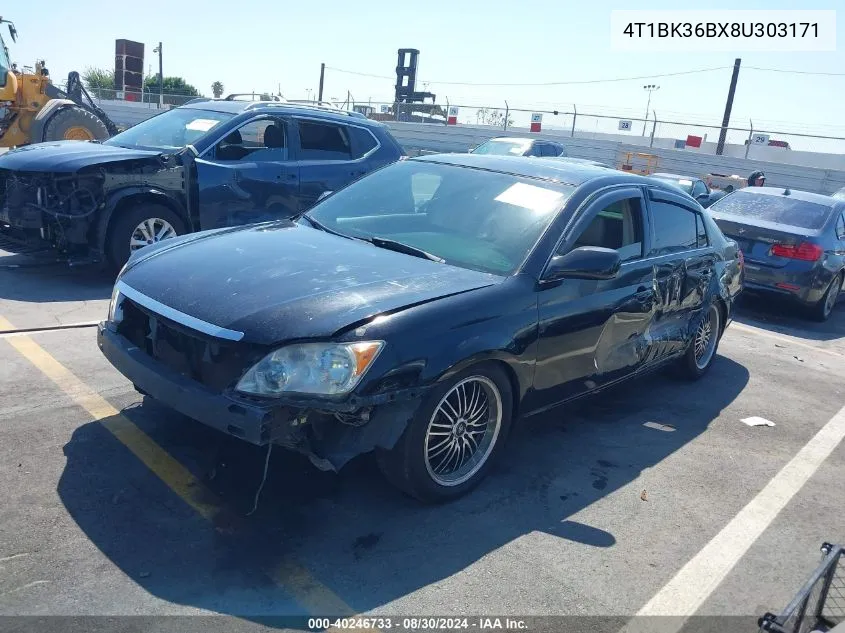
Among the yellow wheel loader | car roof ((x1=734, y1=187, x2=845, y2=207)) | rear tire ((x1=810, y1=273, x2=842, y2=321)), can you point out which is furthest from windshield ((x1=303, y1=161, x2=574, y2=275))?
the yellow wheel loader

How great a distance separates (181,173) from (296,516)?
4990mm

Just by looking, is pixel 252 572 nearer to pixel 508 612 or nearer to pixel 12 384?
pixel 508 612

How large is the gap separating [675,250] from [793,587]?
2587mm

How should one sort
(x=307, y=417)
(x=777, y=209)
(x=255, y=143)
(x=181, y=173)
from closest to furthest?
(x=307, y=417) → (x=181, y=173) → (x=255, y=143) → (x=777, y=209)

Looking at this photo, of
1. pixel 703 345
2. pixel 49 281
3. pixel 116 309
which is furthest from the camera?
pixel 49 281

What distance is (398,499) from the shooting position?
373 centimetres

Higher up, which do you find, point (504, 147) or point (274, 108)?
point (274, 108)

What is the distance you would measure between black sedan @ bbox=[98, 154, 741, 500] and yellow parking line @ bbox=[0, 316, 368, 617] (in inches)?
16.8

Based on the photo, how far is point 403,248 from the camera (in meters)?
4.23

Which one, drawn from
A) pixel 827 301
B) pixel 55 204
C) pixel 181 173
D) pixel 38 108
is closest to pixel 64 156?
pixel 55 204

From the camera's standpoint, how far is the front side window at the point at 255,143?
305 inches

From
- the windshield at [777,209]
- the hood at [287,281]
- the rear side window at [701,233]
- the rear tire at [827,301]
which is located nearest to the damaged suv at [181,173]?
the hood at [287,281]

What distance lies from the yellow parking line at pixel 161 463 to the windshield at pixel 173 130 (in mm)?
2838

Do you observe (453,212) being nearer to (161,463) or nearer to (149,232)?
(161,463)
